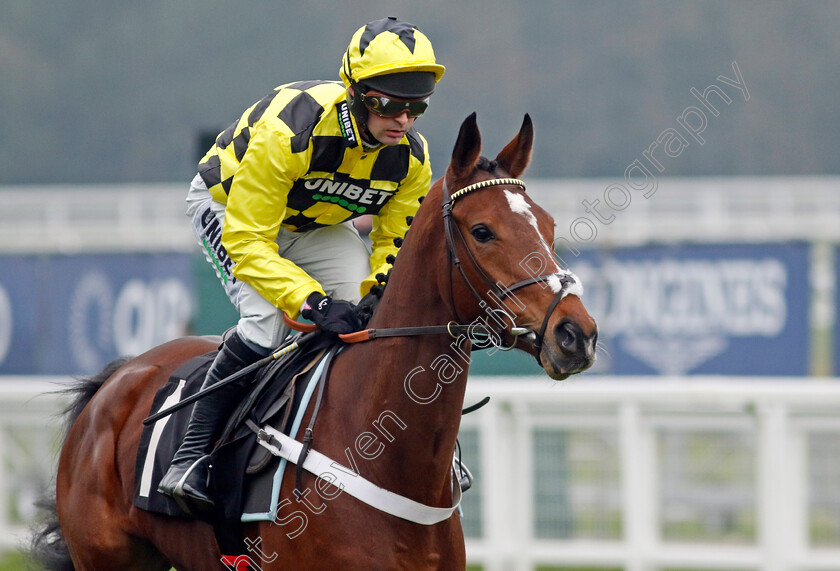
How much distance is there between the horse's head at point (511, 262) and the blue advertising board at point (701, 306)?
7.82m

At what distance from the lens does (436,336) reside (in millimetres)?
3248

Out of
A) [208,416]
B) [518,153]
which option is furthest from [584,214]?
[518,153]

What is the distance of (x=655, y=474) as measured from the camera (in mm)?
6266

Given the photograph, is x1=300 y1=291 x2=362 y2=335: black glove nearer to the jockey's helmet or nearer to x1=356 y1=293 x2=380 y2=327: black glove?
x1=356 y1=293 x2=380 y2=327: black glove

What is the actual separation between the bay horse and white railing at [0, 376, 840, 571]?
9.76 ft

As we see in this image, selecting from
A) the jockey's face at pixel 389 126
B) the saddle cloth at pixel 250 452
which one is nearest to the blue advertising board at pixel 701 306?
the saddle cloth at pixel 250 452

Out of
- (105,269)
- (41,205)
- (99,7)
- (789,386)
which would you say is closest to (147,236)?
(41,205)

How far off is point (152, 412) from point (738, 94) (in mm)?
26272

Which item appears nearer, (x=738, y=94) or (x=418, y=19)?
(x=738, y=94)

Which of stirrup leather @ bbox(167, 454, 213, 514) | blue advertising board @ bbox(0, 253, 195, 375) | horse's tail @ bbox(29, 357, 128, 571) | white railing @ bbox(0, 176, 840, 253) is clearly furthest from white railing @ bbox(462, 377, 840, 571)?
white railing @ bbox(0, 176, 840, 253)

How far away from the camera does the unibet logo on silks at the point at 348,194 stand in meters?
3.67

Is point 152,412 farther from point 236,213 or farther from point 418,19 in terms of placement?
point 418,19

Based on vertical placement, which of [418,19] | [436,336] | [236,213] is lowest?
[436,336]

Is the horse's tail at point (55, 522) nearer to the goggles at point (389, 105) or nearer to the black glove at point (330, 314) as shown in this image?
the black glove at point (330, 314)
